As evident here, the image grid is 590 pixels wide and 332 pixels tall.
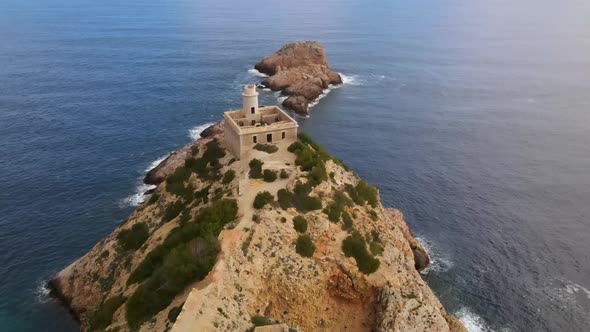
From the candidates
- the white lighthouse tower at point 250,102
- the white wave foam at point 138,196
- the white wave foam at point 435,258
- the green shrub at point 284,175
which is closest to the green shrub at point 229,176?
the green shrub at point 284,175

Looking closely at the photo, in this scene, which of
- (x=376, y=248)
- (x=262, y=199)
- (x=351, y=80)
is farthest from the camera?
(x=351, y=80)

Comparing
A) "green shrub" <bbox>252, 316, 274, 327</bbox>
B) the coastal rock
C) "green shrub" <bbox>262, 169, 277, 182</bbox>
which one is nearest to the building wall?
"green shrub" <bbox>262, 169, 277, 182</bbox>

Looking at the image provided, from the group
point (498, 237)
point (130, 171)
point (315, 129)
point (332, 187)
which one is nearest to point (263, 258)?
point (332, 187)

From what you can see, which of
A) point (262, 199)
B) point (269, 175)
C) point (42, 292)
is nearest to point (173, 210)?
point (269, 175)

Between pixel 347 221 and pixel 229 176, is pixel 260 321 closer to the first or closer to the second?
pixel 347 221

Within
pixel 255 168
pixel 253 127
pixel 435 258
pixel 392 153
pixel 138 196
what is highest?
pixel 253 127

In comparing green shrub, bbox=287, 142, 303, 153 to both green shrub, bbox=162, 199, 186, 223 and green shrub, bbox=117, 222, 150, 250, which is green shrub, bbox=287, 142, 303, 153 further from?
green shrub, bbox=117, 222, 150, 250
